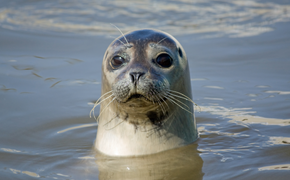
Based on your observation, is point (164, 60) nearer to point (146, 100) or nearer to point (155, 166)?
point (146, 100)

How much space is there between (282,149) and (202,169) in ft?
2.69

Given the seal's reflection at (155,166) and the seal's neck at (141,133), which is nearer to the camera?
the seal's reflection at (155,166)

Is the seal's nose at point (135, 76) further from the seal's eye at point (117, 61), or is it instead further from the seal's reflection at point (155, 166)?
the seal's reflection at point (155, 166)

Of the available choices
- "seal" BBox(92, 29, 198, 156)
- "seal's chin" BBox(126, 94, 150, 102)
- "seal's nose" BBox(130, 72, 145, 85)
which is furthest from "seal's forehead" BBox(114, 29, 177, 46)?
"seal's chin" BBox(126, 94, 150, 102)

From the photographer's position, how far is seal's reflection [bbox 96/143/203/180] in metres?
3.44

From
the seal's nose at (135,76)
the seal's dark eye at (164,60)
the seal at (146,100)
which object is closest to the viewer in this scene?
the seal's nose at (135,76)

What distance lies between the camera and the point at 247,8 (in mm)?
11852

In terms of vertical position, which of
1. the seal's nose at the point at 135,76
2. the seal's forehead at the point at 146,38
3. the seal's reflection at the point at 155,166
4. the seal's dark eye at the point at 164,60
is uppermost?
the seal's forehead at the point at 146,38

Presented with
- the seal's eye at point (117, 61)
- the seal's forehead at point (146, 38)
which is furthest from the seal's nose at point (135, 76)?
the seal's forehead at point (146, 38)

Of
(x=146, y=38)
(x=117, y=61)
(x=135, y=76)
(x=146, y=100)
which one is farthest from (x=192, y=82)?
(x=135, y=76)

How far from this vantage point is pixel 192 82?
20.8 ft

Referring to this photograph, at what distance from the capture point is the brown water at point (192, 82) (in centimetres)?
363

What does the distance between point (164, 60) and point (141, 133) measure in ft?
2.21

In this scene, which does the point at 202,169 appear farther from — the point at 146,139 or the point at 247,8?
the point at 247,8
